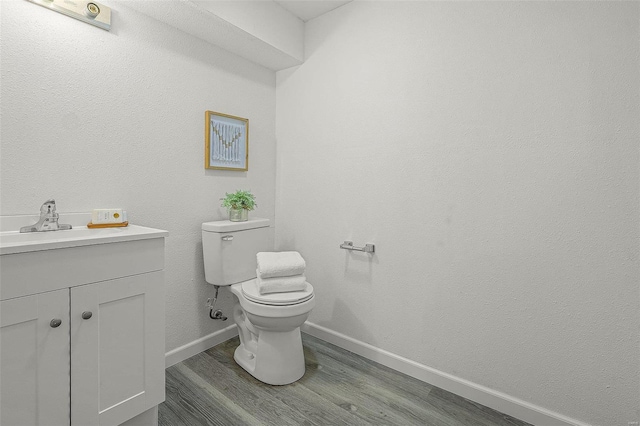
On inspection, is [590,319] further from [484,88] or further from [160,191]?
[160,191]

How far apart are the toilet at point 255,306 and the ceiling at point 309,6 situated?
146cm

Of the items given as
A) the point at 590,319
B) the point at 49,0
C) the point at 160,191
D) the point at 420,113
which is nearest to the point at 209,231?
the point at 160,191

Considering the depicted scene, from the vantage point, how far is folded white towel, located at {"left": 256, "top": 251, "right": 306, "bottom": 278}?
177 cm

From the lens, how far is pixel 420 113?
1790 millimetres

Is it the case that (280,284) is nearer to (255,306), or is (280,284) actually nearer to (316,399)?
(255,306)

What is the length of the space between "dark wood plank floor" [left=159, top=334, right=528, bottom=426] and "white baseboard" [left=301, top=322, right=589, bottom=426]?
3 centimetres

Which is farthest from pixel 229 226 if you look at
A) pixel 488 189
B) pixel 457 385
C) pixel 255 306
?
pixel 457 385

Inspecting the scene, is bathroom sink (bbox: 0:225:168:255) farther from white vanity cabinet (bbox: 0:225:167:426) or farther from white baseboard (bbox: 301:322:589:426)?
white baseboard (bbox: 301:322:589:426)

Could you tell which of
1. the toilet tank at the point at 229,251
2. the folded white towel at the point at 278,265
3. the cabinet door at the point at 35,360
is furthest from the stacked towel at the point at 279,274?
the cabinet door at the point at 35,360

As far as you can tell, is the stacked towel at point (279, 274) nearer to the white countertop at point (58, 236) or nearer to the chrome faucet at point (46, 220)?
the white countertop at point (58, 236)

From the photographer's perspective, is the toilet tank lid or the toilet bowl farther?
the toilet tank lid

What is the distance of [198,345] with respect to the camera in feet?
6.75

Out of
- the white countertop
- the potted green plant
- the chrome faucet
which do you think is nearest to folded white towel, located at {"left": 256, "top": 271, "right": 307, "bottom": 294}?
the potted green plant

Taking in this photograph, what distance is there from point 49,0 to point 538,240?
2.45 meters
